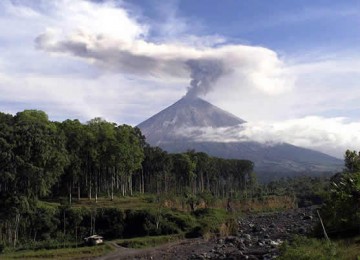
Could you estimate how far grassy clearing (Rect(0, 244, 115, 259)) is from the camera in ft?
151

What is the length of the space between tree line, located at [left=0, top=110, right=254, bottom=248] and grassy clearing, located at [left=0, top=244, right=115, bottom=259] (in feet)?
18.1

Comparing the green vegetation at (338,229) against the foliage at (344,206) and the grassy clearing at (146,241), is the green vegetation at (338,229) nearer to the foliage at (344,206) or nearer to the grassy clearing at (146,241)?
the foliage at (344,206)

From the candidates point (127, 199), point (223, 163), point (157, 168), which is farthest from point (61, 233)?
point (223, 163)

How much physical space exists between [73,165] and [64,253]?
2331 cm

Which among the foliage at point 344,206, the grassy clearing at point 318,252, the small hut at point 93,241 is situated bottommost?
the small hut at point 93,241

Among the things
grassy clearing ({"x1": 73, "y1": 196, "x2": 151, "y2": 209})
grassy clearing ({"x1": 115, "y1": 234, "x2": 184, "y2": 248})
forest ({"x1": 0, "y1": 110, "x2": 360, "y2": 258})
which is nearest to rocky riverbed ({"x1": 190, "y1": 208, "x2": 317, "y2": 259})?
forest ({"x1": 0, "y1": 110, "x2": 360, "y2": 258})

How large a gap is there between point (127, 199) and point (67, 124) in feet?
50.1

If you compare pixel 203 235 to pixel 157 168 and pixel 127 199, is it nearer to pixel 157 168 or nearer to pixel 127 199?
pixel 127 199

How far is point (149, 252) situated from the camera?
1919 inches

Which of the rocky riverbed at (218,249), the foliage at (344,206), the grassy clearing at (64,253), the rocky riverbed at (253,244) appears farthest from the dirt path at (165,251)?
the foliage at (344,206)

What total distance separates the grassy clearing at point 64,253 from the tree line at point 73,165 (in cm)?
550

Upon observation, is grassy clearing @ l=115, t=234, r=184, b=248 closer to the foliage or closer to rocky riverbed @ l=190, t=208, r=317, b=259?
rocky riverbed @ l=190, t=208, r=317, b=259

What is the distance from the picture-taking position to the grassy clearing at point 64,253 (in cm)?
4612

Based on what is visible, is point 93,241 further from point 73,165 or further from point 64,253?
point 73,165
